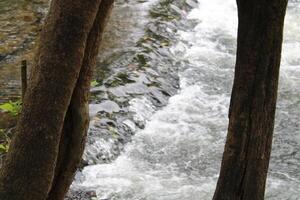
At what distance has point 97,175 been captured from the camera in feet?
18.9

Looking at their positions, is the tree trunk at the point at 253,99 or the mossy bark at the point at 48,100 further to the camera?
the tree trunk at the point at 253,99

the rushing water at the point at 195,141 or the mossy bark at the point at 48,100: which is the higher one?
the mossy bark at the point at 48,100

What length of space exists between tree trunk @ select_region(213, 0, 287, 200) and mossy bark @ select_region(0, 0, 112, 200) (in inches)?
50.9

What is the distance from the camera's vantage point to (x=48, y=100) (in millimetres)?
2512

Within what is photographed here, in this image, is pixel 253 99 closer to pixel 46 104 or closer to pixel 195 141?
pixel 46 104

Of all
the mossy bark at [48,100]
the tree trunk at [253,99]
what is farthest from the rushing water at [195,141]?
the mossy bark at [48,100]

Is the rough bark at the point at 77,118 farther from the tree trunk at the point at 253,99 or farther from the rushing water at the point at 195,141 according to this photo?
the rushing water at the point at 195,141

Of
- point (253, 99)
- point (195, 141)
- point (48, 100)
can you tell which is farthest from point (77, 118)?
point (195, 141)

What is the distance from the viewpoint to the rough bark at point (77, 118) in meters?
2.75

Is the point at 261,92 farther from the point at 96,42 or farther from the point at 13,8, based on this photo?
the point at 13,8

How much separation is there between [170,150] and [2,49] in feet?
10.8

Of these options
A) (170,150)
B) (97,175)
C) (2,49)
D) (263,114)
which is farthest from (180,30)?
(263,114)

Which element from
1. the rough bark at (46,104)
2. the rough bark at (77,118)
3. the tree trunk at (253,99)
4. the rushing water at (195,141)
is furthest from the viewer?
the rushing water at (195,141)

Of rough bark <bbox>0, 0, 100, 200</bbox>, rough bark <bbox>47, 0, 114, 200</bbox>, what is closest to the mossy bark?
rough bark <bbox>0, 0, 100, 200</bbox>
